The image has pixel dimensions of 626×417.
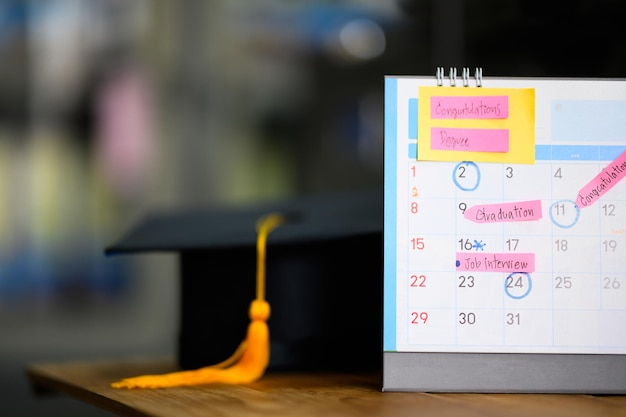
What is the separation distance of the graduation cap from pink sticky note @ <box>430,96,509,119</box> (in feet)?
0.47

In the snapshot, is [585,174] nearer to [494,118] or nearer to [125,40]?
[494,118]

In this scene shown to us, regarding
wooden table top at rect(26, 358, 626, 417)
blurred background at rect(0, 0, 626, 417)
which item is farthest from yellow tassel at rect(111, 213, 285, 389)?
blurred background at rect(0, 0, 626, 417)

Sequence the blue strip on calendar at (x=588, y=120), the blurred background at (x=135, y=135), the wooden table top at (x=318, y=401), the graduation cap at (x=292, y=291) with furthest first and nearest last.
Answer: the blurred background at (x=135, y=135) < the graduation cap at (x=292, y=291) < the blue strip on calendar at (x=588, y=120) < the wooden table top at (x=318, y=401)

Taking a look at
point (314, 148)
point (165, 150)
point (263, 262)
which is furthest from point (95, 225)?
point (263, 262)

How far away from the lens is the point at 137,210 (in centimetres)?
269

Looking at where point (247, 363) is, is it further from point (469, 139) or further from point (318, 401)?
point (469, 139)

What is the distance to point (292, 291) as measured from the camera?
0.80m

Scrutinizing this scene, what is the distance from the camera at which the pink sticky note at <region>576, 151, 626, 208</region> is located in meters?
0.68

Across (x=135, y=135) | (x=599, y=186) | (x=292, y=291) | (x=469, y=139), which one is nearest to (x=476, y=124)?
(x=469, y=139)

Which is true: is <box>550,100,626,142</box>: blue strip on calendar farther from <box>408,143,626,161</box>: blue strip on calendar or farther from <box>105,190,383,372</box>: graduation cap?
<box>105,190,383,372</box>: graduation cap

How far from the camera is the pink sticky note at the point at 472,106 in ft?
2.25

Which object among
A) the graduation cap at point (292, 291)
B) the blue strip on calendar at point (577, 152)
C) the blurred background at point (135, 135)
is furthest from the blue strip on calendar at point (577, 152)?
the blurred background at point (135, 135)

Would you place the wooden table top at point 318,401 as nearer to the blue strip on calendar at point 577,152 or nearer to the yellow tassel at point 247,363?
the yellow tassel at point 247,363

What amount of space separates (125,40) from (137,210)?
1.93 feet
